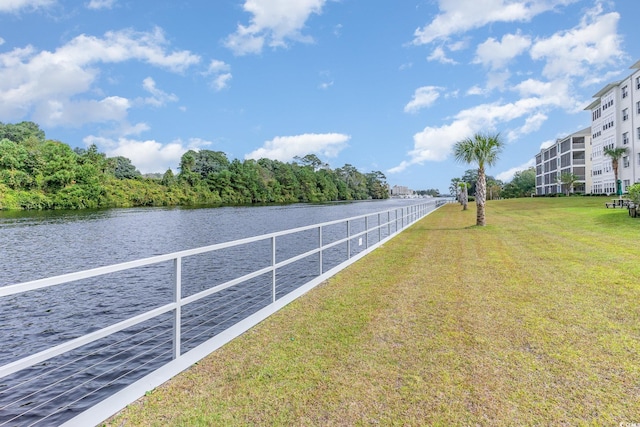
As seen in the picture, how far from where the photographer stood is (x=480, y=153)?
18734mm

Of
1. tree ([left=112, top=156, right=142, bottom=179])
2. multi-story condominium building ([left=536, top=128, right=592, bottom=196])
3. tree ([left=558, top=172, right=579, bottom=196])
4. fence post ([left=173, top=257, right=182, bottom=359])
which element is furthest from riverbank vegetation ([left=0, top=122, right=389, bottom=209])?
tree ([left=558, top=172, right=579, bottom=196])

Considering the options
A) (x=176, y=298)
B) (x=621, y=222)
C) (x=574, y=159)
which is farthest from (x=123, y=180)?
(x=574, y=159)

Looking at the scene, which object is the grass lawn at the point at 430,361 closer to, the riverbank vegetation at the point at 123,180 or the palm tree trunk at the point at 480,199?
the palm tree trunk at the point at 480,199

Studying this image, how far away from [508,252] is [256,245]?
12.2m

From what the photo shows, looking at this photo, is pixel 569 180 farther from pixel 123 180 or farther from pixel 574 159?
pixel 123 180

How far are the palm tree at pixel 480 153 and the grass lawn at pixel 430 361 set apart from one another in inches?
468

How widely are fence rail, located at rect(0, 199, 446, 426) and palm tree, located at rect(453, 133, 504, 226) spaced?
8576 mm

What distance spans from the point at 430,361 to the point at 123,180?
78.0 m

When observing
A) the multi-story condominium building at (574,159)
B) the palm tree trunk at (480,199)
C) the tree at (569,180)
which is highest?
the multi-story condominium building at (574,159)

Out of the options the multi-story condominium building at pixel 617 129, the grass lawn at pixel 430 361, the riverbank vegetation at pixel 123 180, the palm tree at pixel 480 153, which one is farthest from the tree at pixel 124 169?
the grass lawn at pixel 430 361

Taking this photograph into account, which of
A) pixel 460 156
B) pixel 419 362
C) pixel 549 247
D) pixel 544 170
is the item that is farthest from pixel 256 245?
pixel 544 170

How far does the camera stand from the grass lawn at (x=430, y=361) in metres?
2.89

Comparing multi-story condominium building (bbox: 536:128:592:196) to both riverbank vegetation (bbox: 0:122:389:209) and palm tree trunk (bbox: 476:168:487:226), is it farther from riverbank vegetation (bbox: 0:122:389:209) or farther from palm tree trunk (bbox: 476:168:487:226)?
riverbank vegetation (bbox: 0:122:389:209)

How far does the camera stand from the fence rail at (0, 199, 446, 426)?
3090 mm
